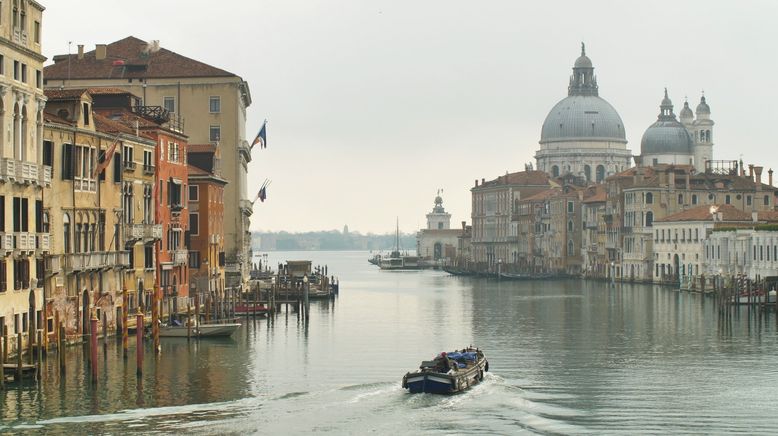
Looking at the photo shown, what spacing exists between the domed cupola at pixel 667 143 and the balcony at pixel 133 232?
116 metres

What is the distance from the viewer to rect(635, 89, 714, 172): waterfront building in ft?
529

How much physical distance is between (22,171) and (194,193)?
1011 inches

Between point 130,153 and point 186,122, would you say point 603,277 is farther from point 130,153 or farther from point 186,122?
point 130,153

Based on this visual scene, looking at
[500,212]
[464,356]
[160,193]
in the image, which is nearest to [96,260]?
[160,193]

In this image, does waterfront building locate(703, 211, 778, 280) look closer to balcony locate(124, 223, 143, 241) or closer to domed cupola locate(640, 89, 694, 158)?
balcony locate(124, 223, 143, 241)

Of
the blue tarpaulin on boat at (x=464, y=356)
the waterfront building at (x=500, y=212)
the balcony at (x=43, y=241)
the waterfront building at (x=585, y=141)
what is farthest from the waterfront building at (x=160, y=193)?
the waterfront building at (x=585, y=141)

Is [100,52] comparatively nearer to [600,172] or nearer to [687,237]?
[687,237]

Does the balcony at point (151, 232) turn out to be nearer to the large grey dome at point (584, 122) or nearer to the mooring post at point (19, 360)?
the mooring post at point (19, 360)

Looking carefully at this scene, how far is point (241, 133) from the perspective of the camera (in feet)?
254

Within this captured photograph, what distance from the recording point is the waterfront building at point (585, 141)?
182 m

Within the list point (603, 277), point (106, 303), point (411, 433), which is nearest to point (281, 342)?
point (106, 303)

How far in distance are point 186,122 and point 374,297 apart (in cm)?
2389

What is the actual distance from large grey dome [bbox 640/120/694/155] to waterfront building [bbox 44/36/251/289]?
93272mm

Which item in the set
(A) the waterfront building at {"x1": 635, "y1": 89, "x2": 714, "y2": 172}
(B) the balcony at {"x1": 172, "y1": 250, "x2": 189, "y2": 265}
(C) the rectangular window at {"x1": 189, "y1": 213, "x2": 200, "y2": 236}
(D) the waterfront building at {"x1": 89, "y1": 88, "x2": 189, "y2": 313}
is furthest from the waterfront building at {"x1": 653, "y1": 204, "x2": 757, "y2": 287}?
(A) the waterfront building at {"x1": 635, "y1": 89, "x2": 714, "y2": 172}
